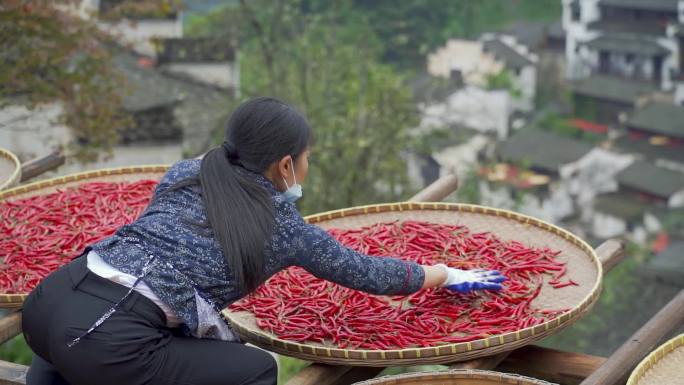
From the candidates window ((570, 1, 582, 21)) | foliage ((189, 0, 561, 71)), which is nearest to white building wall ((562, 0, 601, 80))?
window ((570, 1, 582, 21))

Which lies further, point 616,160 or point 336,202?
point 616,160

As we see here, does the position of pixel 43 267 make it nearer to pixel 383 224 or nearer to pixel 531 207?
pixel 383 224

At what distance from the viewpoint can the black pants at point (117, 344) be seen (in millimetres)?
2766

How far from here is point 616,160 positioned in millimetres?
33469

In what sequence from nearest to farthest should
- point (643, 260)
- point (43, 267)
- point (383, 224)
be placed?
1. point (43, 267)
2. point (383, 224)
3. point (643, 260)

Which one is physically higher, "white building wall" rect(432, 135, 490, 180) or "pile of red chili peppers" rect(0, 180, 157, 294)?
"pile of red chili peppers" rect(0, 180, 157, 294)

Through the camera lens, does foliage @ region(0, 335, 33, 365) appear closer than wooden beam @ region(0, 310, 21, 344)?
No

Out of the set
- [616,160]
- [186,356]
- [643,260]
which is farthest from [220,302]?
[616,160]

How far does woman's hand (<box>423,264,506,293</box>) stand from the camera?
335 centimetres

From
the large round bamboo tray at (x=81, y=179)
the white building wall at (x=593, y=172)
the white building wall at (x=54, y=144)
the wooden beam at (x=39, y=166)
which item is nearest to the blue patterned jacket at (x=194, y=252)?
the large round bamboo tray at (x=81, y=179)

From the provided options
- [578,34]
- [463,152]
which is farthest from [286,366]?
[578,34]

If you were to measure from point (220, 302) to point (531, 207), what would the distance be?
28.4 metres

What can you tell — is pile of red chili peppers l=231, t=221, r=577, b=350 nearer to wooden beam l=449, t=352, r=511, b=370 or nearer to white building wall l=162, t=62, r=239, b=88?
wooden beam l=449, t=352, r=511, b=370

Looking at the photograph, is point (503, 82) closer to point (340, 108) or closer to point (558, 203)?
point (558, 203)
